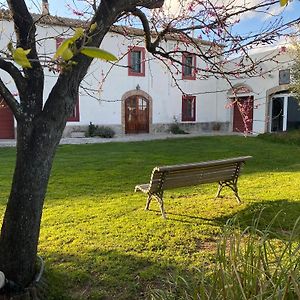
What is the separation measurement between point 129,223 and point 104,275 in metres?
1.39

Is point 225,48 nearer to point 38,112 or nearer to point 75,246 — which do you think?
point 38,112

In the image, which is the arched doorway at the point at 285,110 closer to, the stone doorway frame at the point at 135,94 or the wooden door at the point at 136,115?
the stone doorway frame at the point at 135,94

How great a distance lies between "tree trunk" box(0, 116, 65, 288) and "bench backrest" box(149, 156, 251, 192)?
2.21 metres

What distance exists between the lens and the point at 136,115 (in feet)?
69.5

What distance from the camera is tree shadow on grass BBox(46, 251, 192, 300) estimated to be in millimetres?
2838

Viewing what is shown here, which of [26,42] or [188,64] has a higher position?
[188,64]

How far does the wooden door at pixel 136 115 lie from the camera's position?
821 inches

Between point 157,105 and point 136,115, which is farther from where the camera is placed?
point 157,105

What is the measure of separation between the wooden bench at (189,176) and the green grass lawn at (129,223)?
0.34 meters

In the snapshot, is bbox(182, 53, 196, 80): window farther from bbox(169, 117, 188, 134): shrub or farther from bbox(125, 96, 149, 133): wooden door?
bbox(169, 117, 188, 134): shrub

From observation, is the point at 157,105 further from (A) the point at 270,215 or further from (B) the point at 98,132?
(A) the point at 270,215

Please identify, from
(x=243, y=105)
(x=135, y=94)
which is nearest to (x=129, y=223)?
(x=243, y=105)

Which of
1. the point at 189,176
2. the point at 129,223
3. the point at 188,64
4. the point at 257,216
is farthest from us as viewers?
the point at 189,176

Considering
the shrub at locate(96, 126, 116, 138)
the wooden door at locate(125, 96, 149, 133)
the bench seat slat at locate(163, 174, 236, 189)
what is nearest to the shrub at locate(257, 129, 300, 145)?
the wooden door at locate(125, 96, 149, 133)
